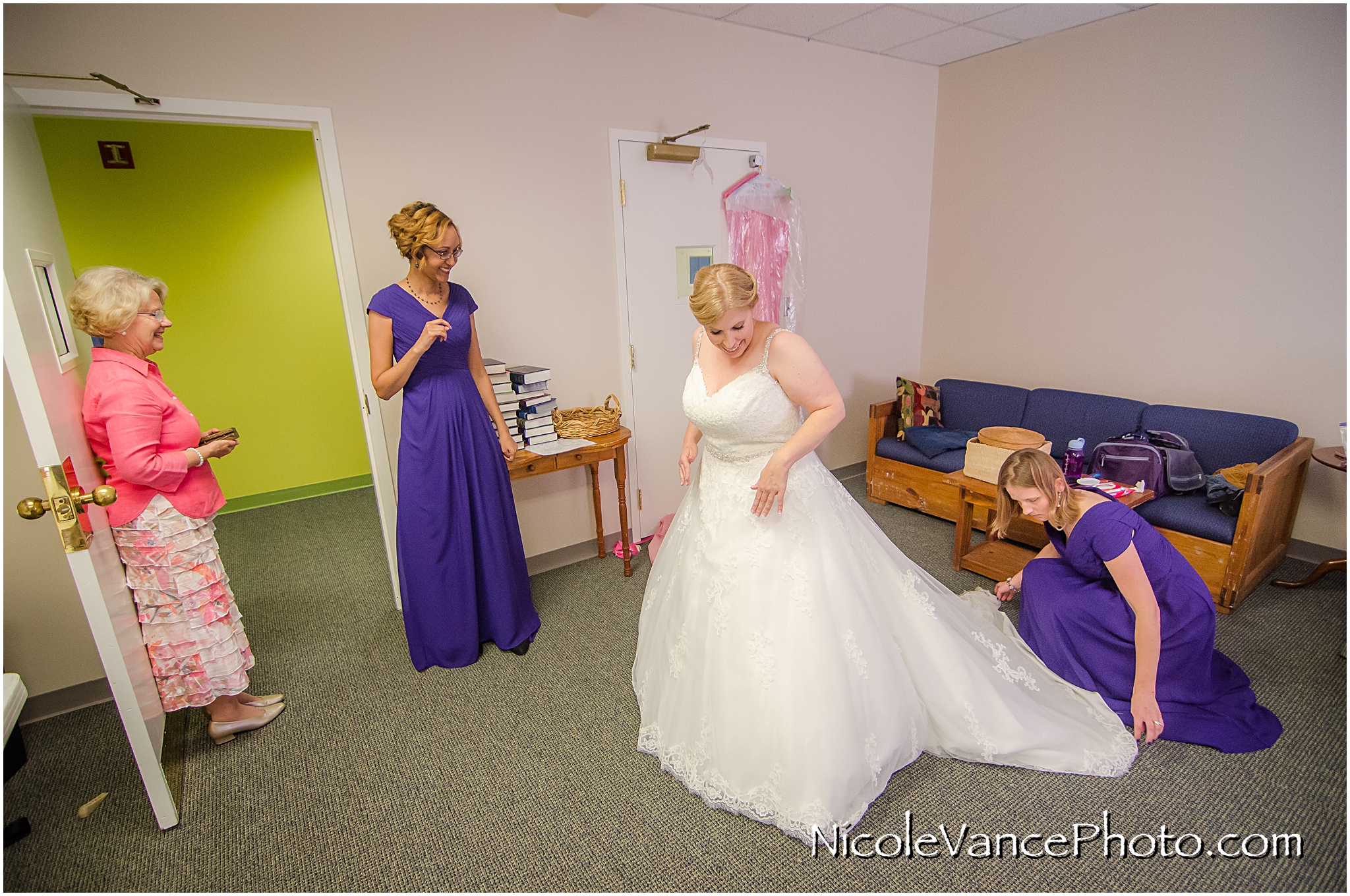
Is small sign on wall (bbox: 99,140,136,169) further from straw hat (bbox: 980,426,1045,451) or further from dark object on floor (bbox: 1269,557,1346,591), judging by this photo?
dark object on floor (bbox: 1269,557,1346,591)

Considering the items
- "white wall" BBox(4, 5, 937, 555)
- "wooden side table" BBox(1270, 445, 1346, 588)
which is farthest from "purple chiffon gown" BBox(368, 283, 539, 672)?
"wooden side table" BBox(1270, 445, 1346, 588)

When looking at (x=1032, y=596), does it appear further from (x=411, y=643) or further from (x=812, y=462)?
(x=411, y=643)

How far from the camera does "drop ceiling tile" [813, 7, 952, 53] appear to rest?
3561 mm

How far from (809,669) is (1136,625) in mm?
1059

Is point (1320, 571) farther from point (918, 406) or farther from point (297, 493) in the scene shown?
point (297, 493)

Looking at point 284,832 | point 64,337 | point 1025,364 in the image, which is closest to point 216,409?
point 64,337

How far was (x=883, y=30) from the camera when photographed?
12.5 feet

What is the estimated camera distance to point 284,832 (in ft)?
6.65

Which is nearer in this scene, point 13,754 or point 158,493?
point 13,754

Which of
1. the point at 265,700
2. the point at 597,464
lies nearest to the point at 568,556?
the point at 597,464

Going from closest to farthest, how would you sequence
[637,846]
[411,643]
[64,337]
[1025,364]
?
1. [637,846]
2. [64,337]
3. [411,643]
4. [1025,364]

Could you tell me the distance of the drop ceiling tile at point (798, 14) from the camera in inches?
134

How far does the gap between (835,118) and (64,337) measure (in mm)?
3976

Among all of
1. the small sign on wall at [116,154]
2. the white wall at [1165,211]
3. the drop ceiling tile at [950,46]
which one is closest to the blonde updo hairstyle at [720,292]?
the drop ceiling tile at [950,46]
